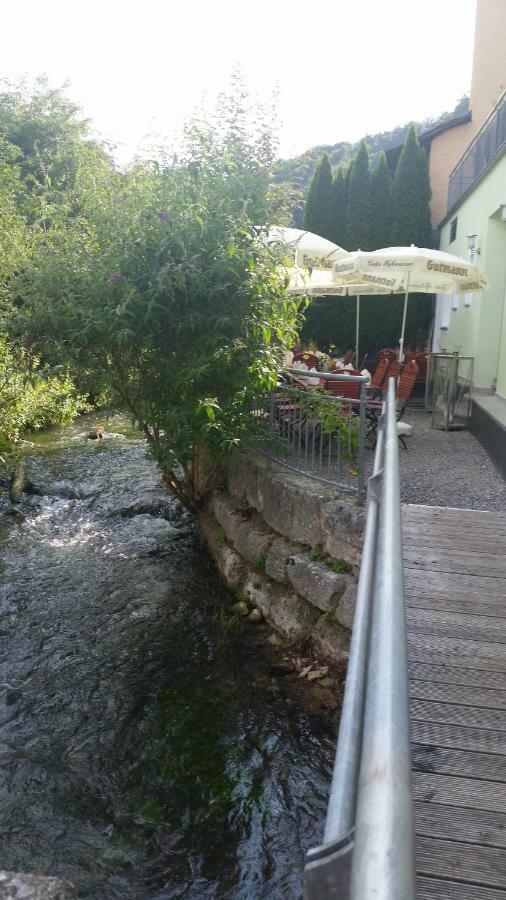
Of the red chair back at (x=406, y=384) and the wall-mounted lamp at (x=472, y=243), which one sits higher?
the wall-mounted lamp at (x=472, y=243)

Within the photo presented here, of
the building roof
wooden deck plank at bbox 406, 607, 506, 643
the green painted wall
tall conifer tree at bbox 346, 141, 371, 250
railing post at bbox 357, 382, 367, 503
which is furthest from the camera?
the building roof

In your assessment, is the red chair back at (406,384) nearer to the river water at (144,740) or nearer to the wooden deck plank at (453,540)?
the river water at (144,740)

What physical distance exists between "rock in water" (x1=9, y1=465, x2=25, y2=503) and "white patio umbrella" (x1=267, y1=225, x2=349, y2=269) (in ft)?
16.2

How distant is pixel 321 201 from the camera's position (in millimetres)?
19625

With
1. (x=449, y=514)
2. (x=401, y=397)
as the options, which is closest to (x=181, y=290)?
(x=449, y=514)

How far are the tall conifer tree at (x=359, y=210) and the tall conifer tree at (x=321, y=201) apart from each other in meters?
0.62

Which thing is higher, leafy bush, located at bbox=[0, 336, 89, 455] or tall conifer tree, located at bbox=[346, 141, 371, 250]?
tall conifer tree, located at bbox=[346, 141, 371, 250]

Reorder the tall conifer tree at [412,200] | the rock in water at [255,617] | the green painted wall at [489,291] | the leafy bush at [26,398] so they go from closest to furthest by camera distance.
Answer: the rock in water at [255,617] < the leafy bush at [26,398] < the green painted wall at [489,291] < the tall conifer tree at [412,200]

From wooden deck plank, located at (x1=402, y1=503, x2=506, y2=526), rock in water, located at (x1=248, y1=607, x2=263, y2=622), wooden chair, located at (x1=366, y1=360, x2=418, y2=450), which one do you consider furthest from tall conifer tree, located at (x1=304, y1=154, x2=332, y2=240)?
wooden deck plank, located at (x1=402, y1=503, x2=506, y2=526)

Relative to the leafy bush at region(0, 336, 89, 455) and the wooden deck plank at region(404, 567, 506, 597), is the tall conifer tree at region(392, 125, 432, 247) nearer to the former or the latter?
the leafy bush at region(0, 336, 89, 455)

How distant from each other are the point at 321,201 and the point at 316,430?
14.5 m

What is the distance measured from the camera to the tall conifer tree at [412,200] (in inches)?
749

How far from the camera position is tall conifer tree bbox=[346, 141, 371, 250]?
19.2m

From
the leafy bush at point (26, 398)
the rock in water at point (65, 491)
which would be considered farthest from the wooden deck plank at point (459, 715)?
the rock in water at point (65, 491)
